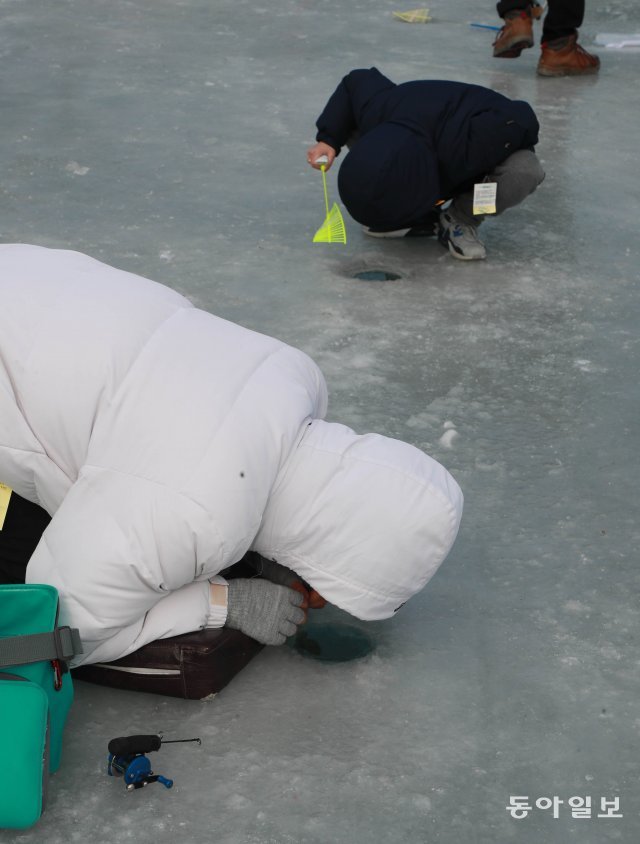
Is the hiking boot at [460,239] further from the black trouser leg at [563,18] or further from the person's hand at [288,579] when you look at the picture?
the black trouser leg at [563,18]

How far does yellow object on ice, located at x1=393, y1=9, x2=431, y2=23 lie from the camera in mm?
6176

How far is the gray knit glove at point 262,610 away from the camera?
6.34 ft

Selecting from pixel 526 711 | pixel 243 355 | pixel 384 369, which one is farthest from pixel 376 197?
pixel 526 711

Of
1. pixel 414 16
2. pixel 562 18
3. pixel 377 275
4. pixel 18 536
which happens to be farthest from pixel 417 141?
pixel 414 16

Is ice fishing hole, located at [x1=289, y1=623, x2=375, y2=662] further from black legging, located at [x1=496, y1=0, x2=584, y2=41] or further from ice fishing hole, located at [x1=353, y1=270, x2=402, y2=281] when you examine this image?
black legging, located at [x1=496, y1=0, x2=584, y2=41]

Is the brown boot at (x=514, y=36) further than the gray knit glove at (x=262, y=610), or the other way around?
the brown boot at (x=514, y=36)

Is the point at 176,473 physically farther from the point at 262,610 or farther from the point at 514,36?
the point at 514,36

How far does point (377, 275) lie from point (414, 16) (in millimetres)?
3158

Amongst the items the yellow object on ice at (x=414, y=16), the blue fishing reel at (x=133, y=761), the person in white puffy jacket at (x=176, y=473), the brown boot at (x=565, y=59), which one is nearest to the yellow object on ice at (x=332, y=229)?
the person in white puffy jacket at (x=176, y=473)

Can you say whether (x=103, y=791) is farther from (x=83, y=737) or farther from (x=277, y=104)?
(x=277, y=104)

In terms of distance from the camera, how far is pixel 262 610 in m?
1.94

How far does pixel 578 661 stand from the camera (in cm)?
201

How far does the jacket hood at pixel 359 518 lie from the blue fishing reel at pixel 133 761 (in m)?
0.36

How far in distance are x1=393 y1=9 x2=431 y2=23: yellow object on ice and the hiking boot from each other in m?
2.92
